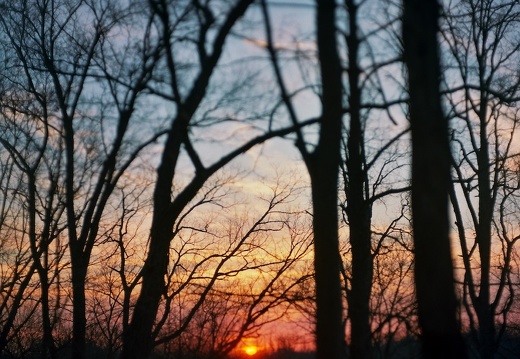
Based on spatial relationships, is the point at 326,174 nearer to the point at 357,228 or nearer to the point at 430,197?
the point at 430,197

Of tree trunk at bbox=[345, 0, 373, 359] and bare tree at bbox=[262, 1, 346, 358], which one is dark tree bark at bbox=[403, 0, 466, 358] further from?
tree trunk at bbox=[345, 0, 373, 359]

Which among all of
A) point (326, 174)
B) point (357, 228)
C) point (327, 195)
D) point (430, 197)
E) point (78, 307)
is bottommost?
point (430, 197)

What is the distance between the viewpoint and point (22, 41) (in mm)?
17750

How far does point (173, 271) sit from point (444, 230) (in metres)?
15.3

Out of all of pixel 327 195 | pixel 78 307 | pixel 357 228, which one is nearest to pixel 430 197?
pixel 327 195

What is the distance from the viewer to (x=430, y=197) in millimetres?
5898

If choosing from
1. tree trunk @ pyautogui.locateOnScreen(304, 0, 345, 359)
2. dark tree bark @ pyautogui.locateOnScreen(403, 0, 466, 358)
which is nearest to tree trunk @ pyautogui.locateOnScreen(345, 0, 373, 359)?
tree trunk @ pyautogui.locateOnScreen(304, 0, 345, 359)

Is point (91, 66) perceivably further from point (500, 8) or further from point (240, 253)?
point (500, 8)

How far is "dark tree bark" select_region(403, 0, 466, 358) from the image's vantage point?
572 cm

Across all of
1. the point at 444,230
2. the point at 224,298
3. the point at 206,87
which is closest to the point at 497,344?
the point at 224,298

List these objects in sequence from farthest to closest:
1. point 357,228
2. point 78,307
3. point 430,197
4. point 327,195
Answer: point 78,307 < point 357,228 < point 327,195 < point 430,197

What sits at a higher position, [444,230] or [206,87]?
[206,87]

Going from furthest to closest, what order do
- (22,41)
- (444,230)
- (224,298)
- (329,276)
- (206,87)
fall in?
(22,41) < (224,298) < (206,87) < (329,276) < (444,230)

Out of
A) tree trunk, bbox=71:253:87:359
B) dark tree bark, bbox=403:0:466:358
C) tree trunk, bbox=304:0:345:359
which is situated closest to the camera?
dark tree bark, bbox=403:0:466:358
